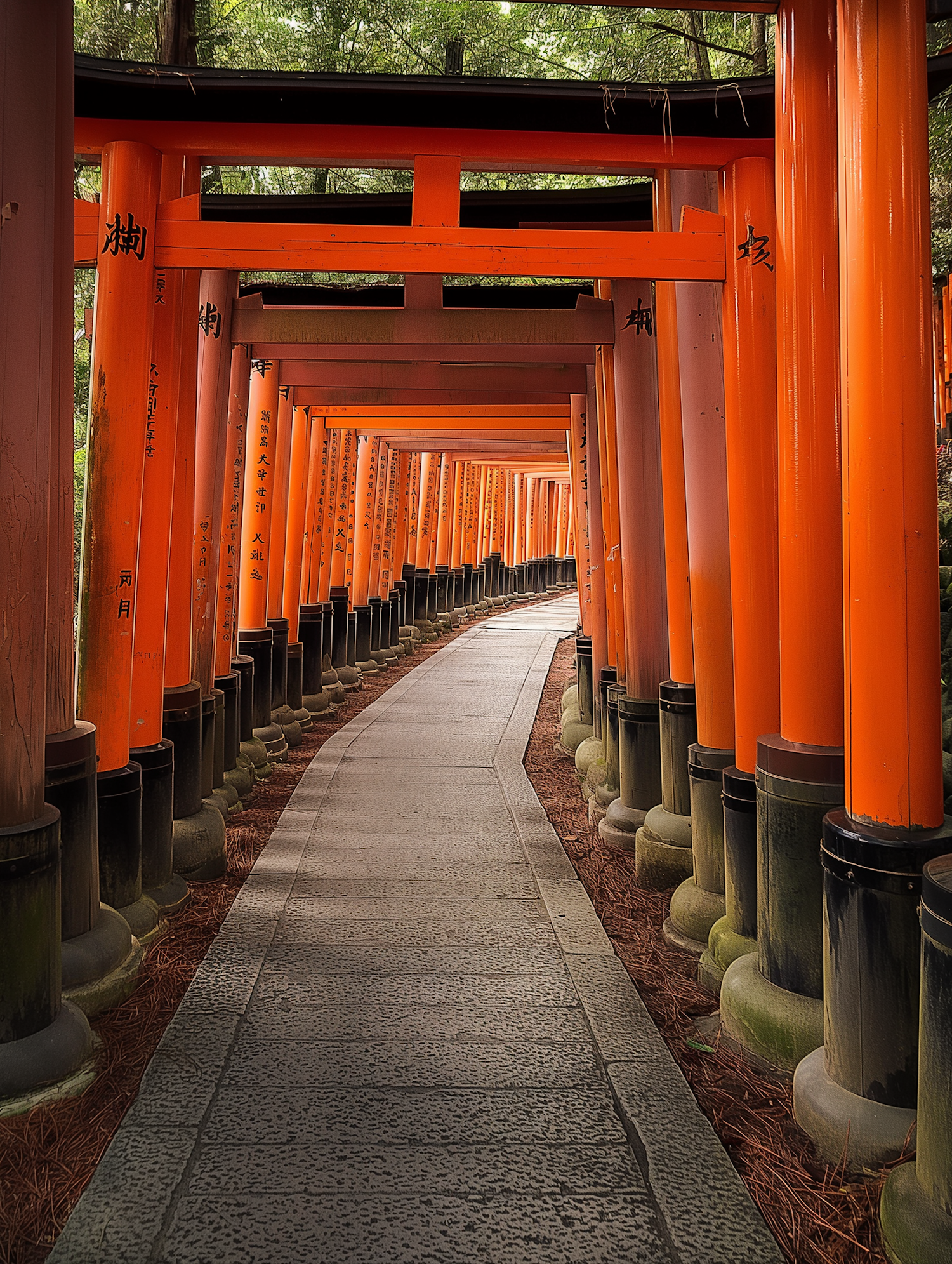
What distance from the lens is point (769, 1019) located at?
108 inches

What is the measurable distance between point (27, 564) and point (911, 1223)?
2.58m

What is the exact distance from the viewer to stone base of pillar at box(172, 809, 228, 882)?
176 inches

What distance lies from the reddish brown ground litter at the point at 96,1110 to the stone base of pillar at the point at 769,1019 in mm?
1750

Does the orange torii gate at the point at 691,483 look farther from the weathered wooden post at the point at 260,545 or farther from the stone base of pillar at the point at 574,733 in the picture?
the stone base of pillar at the point at 574,733

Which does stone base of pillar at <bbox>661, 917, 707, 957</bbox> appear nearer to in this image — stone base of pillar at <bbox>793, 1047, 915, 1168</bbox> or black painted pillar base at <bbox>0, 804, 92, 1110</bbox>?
stone base of pillar at <bbox>793, 1047, 915, 1168</bbox>

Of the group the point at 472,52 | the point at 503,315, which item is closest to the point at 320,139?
the point at 503,315

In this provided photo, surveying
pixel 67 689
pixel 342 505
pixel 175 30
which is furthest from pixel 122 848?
pixel 342 505

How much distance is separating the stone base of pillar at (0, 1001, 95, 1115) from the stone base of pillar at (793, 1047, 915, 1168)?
194cm

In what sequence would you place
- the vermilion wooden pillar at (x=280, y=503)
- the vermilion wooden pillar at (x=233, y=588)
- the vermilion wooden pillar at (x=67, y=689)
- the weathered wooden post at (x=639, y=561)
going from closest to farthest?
the vermilion wooden pillar at (x=67, y=689), the weathered wooden post at (x=639, y=561), the vermilion wooden pillar at (x=233, y=588), the vermilion wooden pillar at (x=280, y=503)

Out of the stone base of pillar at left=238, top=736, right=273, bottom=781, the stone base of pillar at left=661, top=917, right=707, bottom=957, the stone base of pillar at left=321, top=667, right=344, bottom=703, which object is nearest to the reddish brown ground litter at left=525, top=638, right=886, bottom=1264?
the stone base of pillar at left=661, top=917, right=707, bottom=957

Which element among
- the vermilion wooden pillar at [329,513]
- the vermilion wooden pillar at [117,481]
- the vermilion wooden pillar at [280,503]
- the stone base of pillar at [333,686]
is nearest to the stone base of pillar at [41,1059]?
the vermilion wooden pillar at [117,481]

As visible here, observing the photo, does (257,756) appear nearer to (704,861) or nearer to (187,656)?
(187,656)

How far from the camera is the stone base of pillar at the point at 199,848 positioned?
447 centimetres

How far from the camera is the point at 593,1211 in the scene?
214cm
